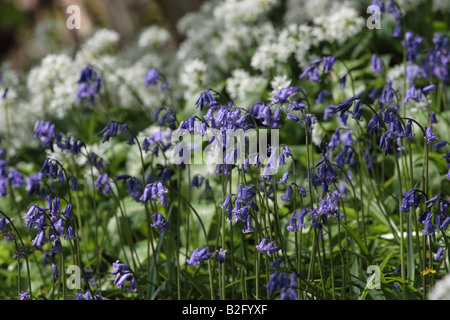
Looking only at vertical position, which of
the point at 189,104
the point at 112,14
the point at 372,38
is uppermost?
the point at 112,14

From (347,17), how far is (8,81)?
133 inches

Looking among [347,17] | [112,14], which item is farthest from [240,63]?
[112,14]

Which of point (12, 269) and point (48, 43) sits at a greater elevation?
point (48, 43)

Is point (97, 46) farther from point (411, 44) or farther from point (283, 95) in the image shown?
point (283, 95)

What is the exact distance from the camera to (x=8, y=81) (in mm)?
5449

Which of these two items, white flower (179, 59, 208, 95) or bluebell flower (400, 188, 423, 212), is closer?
bluebell flower (400, 188, 423, 212)

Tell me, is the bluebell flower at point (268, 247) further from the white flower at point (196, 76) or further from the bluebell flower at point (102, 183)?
the white flower at point (196, 76)

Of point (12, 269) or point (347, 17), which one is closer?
point (12, 269)

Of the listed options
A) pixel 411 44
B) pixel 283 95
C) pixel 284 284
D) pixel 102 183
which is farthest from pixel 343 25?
pixel 284 284

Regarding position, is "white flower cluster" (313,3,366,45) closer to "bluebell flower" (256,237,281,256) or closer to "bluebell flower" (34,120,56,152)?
"bluebell flower" (34,120,56,152)

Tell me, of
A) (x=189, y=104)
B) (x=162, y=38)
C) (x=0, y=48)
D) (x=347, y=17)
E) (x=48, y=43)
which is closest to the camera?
(x=347, y=17)

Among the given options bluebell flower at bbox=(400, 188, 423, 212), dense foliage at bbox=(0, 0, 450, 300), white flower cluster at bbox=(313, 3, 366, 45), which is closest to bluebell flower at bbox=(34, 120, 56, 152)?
dense foliage at bbox=(0, 0, 450, 300)

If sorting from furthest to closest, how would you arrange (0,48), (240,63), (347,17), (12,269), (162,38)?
(0,48), (162,38), (240,63), (347,17), (12,269)
